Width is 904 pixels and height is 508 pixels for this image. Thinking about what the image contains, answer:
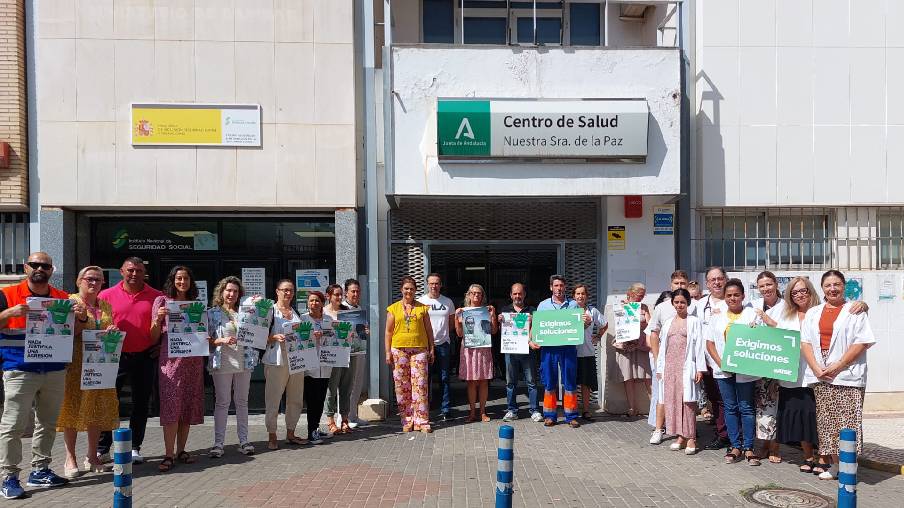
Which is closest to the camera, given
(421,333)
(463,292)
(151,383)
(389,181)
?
(151,383)

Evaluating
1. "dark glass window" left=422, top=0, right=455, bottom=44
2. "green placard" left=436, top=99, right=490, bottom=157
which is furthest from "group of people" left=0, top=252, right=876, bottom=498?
"dark glass window" left=422, top=0, right=455, bottom=44

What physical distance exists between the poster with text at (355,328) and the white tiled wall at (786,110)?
5667 millimetres

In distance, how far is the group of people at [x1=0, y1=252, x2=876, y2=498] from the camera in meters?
6.50

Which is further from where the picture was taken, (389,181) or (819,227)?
(819,227)

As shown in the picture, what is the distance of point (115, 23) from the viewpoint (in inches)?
385

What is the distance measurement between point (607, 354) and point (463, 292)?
8.08ft

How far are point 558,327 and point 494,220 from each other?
2.50 m

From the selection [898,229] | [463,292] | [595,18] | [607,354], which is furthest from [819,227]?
[463,292]

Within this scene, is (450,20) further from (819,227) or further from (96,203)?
(819,227)

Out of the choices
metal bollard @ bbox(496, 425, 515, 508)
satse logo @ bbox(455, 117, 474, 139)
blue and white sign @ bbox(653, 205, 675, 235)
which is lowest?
metal bollard @ bbox(496, 425, 515, 508)

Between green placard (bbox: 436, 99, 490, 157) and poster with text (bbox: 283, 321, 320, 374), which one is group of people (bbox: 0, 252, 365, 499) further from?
green placard (bbox: 436, 99, 490, 157)

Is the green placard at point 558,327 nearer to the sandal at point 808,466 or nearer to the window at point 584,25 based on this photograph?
the sandal at point 808,466

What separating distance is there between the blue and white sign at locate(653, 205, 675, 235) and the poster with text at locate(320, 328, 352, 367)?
5.20 meters

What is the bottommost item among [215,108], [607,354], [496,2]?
[607,354]
